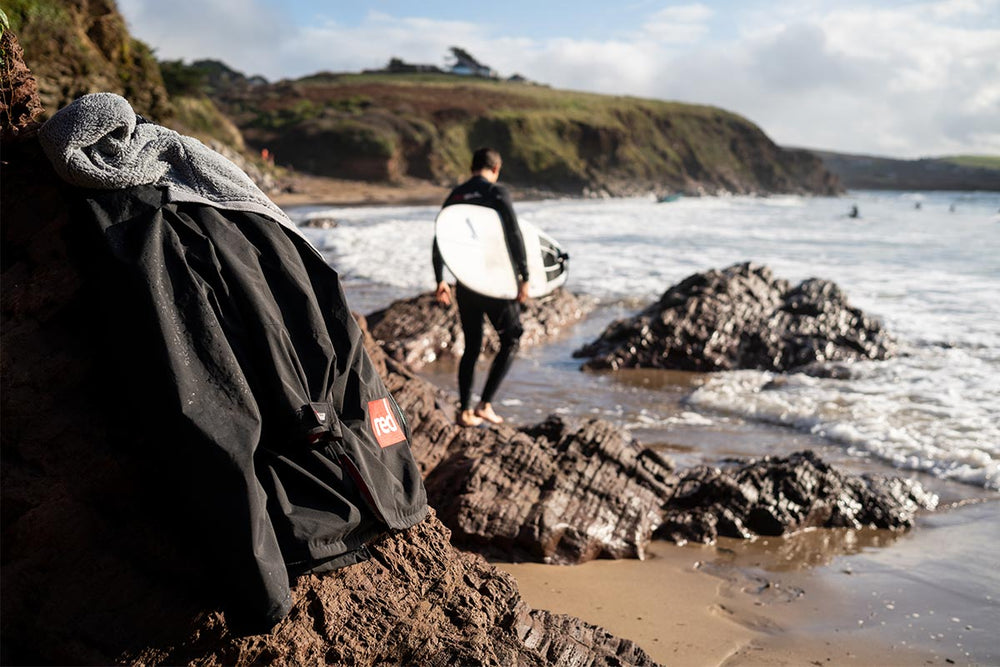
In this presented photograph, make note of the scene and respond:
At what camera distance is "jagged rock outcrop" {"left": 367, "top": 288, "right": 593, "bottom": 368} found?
928cm

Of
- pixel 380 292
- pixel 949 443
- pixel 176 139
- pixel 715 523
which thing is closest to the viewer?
pixel 176 139

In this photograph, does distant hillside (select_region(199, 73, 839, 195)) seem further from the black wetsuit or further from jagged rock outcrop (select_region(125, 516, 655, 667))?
jagged rock outcrop (select_region(125, 516, 655, 667))

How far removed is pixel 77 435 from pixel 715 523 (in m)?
3.59

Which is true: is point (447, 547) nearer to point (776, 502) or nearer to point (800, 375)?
point (776, 502)

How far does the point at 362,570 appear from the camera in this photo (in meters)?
2.35

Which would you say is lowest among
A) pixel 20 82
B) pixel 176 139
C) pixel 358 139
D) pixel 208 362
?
pixel 208 362

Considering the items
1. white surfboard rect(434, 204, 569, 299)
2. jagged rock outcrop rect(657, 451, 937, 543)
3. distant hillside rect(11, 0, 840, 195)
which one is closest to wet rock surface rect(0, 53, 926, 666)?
jagged rock outcrop rect(657, 451, 937, 543)

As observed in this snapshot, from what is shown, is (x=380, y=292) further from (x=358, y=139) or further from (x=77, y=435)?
(x=358, y=139)

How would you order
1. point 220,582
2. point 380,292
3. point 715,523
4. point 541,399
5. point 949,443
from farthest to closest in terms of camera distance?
point 380,292, point 541,399, point 949,443, point 715,523, point 220,582

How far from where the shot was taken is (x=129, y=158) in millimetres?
2131

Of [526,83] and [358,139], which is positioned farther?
[526,83]

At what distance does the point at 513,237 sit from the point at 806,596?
3.27 meters

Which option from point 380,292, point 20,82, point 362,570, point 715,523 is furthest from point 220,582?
point 380,292

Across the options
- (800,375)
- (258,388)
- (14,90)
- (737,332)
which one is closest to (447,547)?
(258,388)
